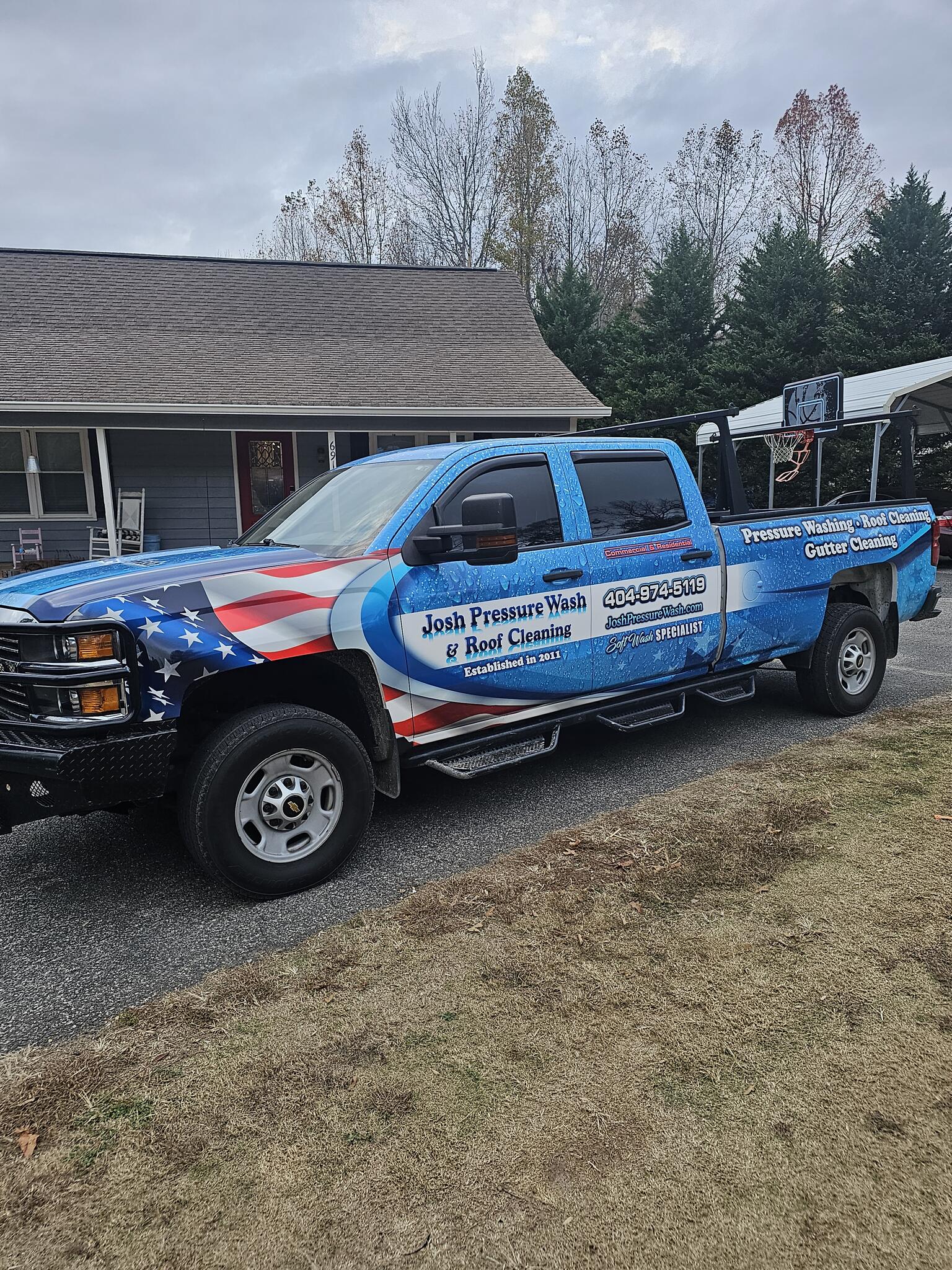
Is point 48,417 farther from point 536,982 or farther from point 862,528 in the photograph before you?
point 536,982

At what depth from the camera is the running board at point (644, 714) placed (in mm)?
4754

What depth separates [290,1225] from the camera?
1.98 metres

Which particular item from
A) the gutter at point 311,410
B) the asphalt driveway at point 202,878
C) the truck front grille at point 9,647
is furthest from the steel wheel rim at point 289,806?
the gutter at point 311,410

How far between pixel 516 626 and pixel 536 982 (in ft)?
5.97

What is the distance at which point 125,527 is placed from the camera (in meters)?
14.4

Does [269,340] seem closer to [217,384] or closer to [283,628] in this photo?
[217,384]

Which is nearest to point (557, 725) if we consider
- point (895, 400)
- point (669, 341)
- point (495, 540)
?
point (495, 540)

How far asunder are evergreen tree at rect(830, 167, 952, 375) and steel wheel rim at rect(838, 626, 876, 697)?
19.6 m

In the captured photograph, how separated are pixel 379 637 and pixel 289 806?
83 cm

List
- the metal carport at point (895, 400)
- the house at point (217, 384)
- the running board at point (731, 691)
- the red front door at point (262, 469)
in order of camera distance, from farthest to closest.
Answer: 1. the red front door at point (262, 469)
2. the metal carport at point (895, 400)
3. the house at point (217, 384)
4. the running board at point (731, 691)

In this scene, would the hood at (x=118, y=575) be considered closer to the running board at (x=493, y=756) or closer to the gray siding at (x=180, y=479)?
the running board at (x=493, y=756)

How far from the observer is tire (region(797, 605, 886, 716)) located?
5.91 m

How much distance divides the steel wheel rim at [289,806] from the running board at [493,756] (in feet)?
1.84

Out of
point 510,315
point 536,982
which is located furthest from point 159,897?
point 510,315
